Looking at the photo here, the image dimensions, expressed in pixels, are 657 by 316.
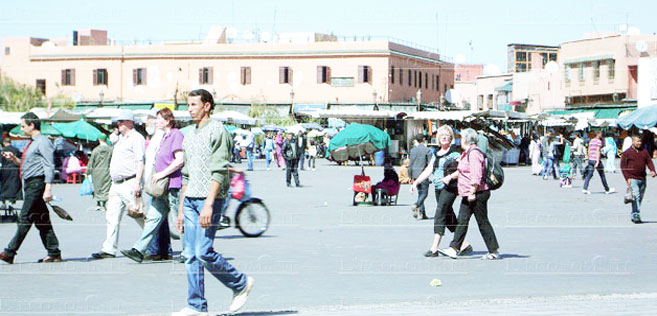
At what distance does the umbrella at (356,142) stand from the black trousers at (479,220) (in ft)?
62.2

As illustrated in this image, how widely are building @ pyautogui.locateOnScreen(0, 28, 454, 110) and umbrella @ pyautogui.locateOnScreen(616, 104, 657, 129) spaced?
33.6 m

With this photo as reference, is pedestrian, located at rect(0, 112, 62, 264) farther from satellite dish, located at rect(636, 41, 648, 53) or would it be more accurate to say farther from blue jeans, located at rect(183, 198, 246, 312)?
satellite dish, located at rect(636, 41, 648, 53)

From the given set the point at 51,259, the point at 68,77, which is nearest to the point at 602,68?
the point at 68,77

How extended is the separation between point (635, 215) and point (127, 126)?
872 cm

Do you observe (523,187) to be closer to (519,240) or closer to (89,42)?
(519,240)

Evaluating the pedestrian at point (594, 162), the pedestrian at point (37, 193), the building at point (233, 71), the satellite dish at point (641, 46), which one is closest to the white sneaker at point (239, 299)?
the pedestrian at point (37, 193)

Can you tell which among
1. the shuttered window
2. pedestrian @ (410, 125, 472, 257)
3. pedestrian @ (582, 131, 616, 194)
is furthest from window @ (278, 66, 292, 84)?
pedestrian @ (410, 125, 472, 257)

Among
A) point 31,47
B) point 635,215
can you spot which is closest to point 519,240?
point 635,215

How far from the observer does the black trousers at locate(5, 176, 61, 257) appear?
10328 mm

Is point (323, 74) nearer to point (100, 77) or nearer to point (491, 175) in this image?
point (100, 77)

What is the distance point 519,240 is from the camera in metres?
13.4

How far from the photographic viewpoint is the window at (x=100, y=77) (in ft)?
243

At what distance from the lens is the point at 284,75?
71.9m

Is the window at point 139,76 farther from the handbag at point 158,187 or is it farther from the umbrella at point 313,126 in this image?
the handbag at point 158,187
